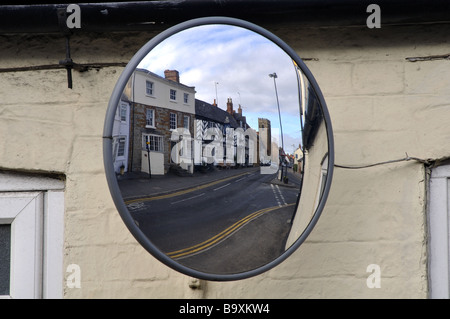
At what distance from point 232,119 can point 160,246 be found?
0.59m

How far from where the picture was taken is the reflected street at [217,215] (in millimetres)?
1352

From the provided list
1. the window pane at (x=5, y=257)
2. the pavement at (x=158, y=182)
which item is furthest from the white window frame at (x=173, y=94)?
the window pane at (x=5, y=257)

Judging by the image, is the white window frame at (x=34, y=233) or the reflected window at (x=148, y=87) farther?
the white window frame at (x=34, y=233)

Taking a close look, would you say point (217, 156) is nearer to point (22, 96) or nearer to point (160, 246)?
point (160, 246)

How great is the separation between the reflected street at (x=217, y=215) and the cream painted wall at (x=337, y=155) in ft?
1.26

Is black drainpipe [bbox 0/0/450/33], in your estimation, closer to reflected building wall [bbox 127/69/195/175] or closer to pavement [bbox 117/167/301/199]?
reflected building wall [bbox 127/69/195/175]

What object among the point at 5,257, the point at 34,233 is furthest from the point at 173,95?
the point at 5,257

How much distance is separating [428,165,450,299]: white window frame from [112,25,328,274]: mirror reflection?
686mm

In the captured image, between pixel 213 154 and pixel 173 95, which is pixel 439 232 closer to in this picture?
pixel 213 154

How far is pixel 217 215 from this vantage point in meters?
1.36

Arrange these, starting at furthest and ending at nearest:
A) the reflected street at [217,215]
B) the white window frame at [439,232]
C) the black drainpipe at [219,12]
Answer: the white window frame at [439,232] < the black drainpipe at [219,12] < the reflected street at [217,215]

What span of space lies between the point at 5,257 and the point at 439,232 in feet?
7.12

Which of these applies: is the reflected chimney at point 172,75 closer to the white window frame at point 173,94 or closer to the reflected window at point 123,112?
the white window frame at point 173,94
